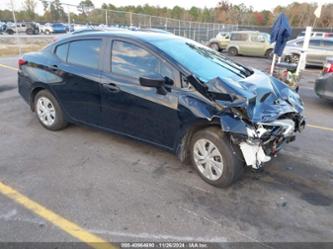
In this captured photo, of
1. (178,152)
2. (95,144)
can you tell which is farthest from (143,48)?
(95,144)

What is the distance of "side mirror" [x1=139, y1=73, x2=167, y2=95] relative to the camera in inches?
123

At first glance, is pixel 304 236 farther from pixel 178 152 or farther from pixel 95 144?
pixel 95 144

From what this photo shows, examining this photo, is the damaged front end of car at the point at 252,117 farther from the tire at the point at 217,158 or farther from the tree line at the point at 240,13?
the tree line at the point at 240,13

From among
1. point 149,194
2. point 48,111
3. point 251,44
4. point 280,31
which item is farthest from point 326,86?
point 251,44

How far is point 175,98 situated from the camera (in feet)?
10.3

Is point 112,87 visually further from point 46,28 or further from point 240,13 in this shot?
point 240,13

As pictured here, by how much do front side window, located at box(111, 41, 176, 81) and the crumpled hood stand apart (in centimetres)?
57

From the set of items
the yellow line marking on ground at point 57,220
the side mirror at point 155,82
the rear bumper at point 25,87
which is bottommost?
the yellow line marking on ground at point 57,220

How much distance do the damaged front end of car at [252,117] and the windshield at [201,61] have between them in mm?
303

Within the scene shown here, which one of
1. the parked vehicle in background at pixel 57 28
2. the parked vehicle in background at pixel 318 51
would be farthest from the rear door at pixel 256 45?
the parked vehicle in background at pixel 57 28

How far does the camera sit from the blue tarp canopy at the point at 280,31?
9.15m

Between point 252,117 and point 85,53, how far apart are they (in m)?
2.52

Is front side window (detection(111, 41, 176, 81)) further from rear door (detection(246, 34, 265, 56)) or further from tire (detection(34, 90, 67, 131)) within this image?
rear door (detection(246, 34, 265, 56))

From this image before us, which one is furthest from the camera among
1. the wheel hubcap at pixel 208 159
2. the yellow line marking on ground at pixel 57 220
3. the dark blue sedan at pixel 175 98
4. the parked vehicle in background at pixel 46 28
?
the parked vehicle in background at pixel 46 28
